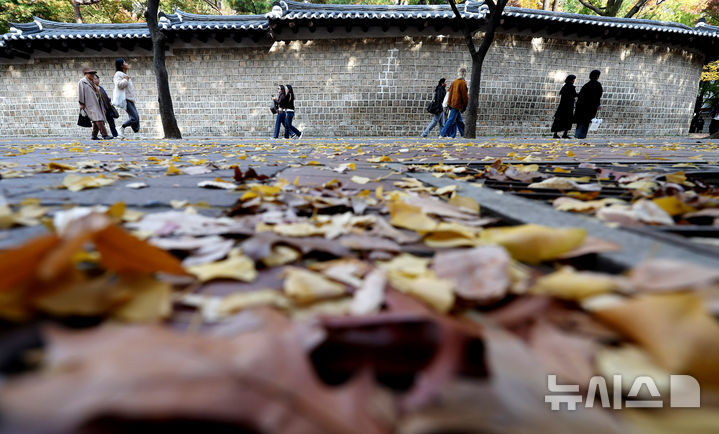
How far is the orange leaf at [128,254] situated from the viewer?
1.77ft

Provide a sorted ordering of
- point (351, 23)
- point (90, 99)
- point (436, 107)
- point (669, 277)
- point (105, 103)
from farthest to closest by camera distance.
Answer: point (351, 23), point (436, 107), point (105, 103), point (90, 99), point (669, 277)

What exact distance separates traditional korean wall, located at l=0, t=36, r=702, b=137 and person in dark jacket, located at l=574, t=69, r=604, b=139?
4129 mm

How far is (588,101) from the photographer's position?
800cm

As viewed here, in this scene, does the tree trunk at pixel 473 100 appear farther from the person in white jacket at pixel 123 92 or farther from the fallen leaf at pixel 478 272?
the fallen leaf at pixel 478 272

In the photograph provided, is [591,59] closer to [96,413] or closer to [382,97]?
[382,97]

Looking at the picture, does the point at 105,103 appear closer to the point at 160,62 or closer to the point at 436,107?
the point at 160,62

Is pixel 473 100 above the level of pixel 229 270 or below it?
above

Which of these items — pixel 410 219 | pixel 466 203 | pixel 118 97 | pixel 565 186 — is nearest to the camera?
pixel 410 219

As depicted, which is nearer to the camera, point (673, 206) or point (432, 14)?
point (673, 206)

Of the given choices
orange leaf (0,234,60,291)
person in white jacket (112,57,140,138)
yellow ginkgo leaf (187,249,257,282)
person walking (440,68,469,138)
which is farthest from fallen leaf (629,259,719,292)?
person in white jacket (112,57,140,138)

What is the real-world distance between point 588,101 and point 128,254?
31.8 feet

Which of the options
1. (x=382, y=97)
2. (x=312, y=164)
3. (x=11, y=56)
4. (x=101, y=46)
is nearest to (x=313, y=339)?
(x=312, y=164)

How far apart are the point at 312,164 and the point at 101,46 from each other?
13.5 meters

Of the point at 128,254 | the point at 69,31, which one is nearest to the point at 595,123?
the point at 128,254
